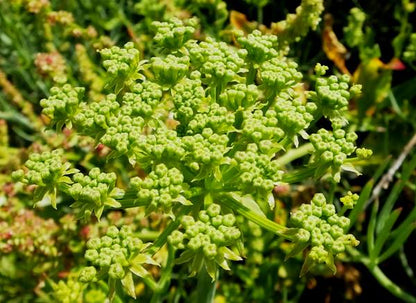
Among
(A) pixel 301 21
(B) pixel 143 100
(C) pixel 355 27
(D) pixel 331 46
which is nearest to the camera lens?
(B) pixel 143 100

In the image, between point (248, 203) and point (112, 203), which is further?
point (248, 203)

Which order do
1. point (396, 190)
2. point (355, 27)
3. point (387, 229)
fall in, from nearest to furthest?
point (387, 229) → point (396, 190) → point (355, 27)

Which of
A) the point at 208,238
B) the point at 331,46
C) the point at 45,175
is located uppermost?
the point at 208,238

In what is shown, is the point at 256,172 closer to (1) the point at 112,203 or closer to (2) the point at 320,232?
(2) the point at 320,232

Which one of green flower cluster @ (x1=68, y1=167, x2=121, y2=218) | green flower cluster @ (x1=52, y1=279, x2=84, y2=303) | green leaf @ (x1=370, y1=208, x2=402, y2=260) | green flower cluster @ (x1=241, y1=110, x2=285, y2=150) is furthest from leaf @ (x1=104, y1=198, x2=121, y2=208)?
green leaf @ (x1=370, y1=208, x2=402, y2=260)

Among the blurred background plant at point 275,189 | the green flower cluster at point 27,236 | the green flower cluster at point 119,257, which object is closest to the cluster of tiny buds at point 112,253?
the green flower cluster at point 119,257

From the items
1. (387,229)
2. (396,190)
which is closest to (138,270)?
(387,229)

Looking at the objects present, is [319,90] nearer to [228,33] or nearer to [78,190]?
[78,190]
